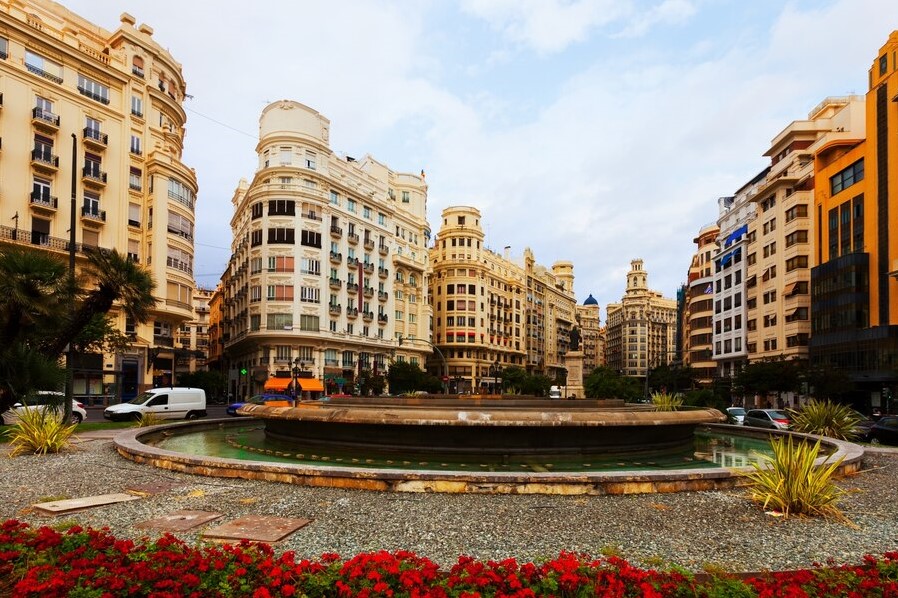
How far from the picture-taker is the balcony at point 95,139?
41.2 meters

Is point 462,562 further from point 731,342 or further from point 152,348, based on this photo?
point 731,342

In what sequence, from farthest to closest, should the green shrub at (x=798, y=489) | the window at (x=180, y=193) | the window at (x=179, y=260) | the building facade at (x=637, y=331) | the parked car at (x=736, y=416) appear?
the building facade at (x=637, y=331) < the window at (x=180, y=193) < the window at (x=179, y=260) < the parked car at (x=736, y=416) < the green shrub at (x=798, y=489)

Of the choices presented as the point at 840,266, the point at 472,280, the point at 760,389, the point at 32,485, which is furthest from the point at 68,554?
the point at 472,280

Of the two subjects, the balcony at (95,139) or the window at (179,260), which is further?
the window at (179,260)

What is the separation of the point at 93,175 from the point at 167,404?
970 inches

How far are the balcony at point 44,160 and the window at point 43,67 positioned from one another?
5.43 m

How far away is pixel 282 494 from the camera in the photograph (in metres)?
8.16

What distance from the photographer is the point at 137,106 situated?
4594cm

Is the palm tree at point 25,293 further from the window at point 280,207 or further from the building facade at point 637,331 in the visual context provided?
the building facade at point 637,331

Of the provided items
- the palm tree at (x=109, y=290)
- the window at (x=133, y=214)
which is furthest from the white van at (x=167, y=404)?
the window at (x=133, y=214)

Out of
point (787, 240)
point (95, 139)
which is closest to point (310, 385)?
point (95, 139)

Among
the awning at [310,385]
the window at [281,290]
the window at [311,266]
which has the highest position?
the window at [311,266]

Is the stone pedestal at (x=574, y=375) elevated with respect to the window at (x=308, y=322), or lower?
lower

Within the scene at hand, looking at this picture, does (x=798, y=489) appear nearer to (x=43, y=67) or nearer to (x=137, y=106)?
(x=43, y=67)
